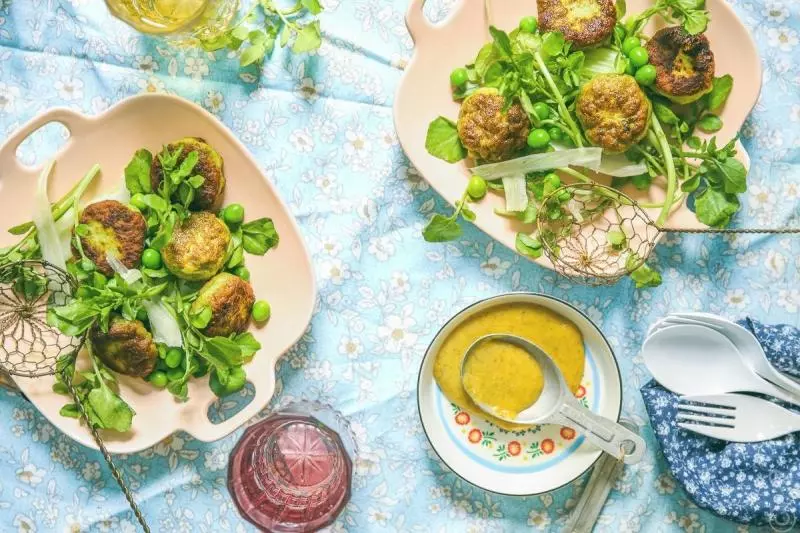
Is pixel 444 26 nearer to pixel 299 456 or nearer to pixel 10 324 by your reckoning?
pixel 299 456

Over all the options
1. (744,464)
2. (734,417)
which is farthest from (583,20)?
(744,464)

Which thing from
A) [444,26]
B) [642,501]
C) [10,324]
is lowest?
[642,501]

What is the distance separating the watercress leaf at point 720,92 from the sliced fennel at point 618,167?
191mm

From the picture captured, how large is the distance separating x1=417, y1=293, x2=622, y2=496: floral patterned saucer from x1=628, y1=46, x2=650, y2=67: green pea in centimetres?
A: 52

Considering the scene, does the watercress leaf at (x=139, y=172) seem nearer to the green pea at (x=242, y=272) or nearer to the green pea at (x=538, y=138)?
the green pea at (x=242, y=272)

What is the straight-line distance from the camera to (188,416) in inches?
64.2

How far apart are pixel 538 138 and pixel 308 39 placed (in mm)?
525

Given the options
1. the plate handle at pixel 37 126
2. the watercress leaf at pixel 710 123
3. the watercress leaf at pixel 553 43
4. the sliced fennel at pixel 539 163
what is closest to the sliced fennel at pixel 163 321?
the plate handle at pixel 37 126

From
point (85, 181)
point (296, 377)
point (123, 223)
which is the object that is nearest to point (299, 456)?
point (296, 377)

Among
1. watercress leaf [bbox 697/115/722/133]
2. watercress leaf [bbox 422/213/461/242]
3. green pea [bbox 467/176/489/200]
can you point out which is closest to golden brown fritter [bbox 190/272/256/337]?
watercress leaf [bbox 422/213/461/242]

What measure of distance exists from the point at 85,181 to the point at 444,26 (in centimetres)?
82

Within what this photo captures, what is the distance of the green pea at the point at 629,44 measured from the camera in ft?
5.17

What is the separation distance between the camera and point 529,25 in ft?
5.25

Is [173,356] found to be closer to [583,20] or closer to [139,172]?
[139,172]
